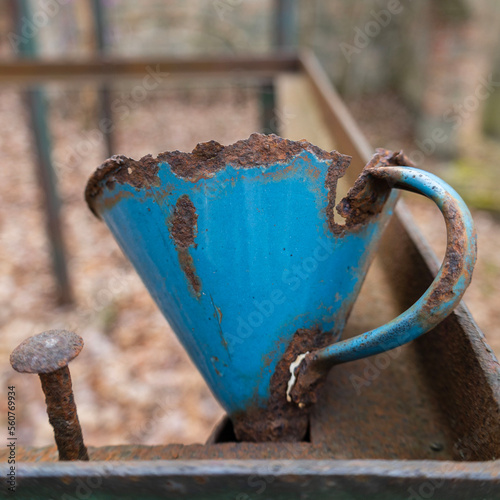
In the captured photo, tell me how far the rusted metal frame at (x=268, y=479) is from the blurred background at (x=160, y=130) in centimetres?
219

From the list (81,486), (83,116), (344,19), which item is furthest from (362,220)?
(344,19)

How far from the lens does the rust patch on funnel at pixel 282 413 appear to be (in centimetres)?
88

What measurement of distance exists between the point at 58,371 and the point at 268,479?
352mm

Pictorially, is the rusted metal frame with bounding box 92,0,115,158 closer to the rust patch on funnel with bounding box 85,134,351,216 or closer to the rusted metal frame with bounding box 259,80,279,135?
the rusted metal frame with bounding box 259,80,279,135

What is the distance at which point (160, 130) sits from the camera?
22.6ft

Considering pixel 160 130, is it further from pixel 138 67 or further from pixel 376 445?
pixel 376 445

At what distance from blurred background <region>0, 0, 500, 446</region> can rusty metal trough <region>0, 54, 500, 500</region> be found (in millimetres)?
1657

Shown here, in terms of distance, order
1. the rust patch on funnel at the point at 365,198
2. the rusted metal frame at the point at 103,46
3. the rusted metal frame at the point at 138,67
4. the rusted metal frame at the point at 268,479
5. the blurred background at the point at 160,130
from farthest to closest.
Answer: the rusted metal frame at the point at 103,46 → the rusted metal frame at the point at 138,67 → the blurred background at the point at 160,130 → the rust patch on funnel at the point at 365,198 → the rusted metal frame at the point at 268,479

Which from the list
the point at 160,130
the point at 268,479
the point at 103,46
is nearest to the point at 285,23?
the point at 103,46

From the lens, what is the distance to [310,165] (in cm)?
79

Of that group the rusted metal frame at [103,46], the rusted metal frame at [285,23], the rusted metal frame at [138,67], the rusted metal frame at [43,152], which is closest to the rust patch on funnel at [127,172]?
the rusted metal frame at [138,67]

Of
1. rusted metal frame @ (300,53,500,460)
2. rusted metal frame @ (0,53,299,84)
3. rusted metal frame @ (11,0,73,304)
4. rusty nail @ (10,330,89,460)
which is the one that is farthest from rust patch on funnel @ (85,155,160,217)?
rusted metal frame @ (11,0,73,304)

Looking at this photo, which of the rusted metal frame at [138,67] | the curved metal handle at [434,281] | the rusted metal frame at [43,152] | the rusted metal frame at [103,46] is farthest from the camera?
the rusted metal frame at [103,46]

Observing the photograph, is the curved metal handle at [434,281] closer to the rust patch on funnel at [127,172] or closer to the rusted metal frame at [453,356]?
the rusted metal frame at [453,356]
